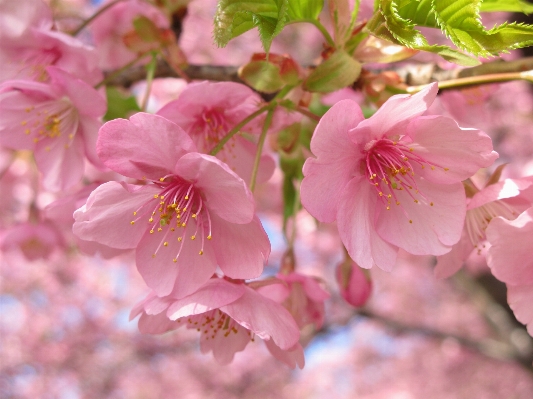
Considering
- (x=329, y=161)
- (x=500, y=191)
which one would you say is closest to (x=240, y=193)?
(x=329, y=161)

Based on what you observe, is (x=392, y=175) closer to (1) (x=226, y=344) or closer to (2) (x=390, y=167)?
(2) (x=390, y=167)

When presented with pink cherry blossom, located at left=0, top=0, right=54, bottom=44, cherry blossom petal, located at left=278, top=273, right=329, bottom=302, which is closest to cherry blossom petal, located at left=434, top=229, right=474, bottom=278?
cherry blossom petal, located at left=278, top=273, right=329, bottom=302

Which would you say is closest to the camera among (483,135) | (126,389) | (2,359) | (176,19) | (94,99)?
(483,135)

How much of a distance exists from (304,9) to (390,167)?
1.15 feet

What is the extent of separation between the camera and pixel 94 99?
3.32 ft

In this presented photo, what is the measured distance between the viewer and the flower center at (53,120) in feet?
3.65

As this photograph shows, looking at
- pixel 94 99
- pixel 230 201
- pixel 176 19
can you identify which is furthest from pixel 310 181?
pixel 176 19

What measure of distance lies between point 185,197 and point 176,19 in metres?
0.82

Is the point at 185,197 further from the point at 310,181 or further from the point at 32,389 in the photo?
the point at 32,389

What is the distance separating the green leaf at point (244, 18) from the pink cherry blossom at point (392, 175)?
0.16 metres

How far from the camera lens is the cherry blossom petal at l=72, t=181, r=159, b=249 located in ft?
2.72

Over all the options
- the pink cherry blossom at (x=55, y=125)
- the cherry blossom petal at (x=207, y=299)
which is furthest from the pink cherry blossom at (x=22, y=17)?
the cherry blossom petal at (x=207, y=299)

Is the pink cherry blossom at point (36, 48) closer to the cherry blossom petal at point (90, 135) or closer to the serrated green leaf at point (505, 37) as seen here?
the cherry blossom petal at point (90, 135)

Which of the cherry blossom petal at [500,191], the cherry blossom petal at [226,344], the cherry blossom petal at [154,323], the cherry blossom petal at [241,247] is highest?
the cherry blossom petal at [500,191]
